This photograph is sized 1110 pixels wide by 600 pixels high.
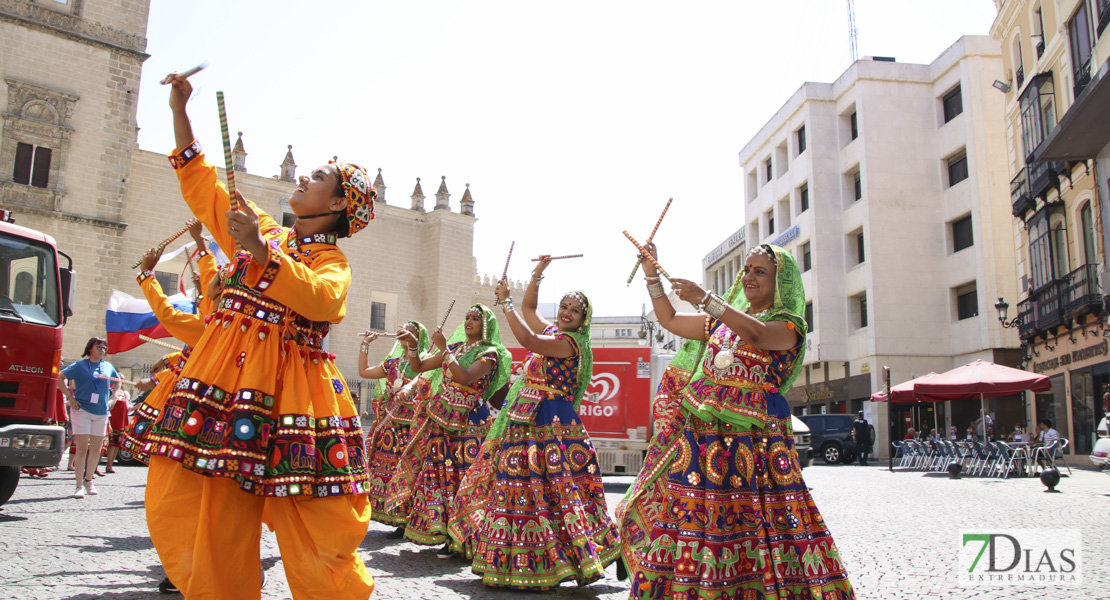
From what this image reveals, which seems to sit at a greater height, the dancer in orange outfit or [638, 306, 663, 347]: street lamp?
[638, 306, 663, 347]: street lamp

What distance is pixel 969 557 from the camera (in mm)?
6055

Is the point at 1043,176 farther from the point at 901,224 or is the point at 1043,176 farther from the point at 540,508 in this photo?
the point at 540,508

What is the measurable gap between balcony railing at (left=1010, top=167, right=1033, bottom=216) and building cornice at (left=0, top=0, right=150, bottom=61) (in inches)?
1212

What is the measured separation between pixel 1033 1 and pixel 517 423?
80.1 ft

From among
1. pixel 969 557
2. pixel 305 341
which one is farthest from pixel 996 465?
pixel 305 341

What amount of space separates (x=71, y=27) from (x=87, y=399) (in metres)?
24.6

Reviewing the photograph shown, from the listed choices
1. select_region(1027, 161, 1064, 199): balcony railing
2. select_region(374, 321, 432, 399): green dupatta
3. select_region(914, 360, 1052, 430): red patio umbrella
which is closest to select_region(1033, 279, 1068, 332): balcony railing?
select_region(1027, 161, 1064, 199): balcony railing

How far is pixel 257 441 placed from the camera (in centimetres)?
269

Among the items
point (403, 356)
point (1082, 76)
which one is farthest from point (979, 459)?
point (403, 356)

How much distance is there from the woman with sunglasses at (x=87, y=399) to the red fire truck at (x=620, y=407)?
741 centimetres

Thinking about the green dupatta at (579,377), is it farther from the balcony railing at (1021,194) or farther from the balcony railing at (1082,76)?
the balcony railing at (1021,194)

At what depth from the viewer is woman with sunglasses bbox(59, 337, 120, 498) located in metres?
9.34

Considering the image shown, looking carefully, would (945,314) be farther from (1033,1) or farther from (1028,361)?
(1033,1)

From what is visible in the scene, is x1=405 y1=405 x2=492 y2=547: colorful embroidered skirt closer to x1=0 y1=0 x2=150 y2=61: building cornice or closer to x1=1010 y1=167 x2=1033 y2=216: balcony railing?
x1=1010 y1=167 x2=1033 y2=216: balcony railing
